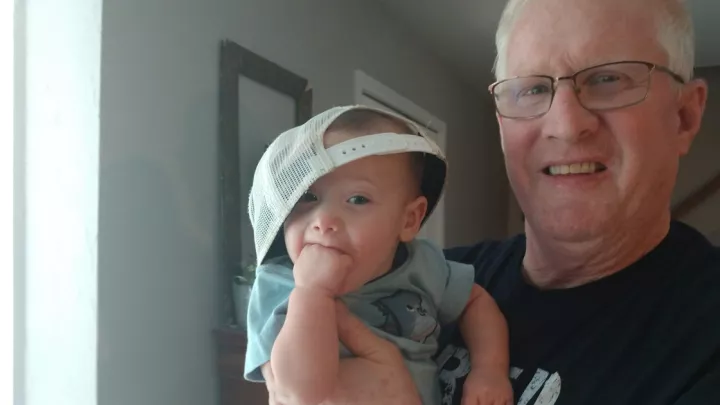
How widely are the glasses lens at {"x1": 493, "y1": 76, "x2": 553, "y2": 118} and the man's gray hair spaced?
0.03 m

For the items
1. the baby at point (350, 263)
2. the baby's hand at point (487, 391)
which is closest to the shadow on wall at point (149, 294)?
the baby at point (350, 263)

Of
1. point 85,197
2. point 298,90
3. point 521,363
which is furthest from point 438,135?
point 521,363

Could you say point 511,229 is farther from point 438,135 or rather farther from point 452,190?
point 438,135

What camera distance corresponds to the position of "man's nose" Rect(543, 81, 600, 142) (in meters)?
0.99

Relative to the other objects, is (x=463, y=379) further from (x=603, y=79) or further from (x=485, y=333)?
(x=603, y=79)

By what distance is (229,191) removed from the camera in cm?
182

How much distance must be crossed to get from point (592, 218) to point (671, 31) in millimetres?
333

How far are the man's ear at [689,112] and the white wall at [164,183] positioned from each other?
3.79 ft

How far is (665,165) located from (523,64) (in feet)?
0.92

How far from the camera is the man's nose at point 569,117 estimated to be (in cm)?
99

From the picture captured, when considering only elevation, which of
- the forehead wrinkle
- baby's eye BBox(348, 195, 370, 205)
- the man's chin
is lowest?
the man's chin

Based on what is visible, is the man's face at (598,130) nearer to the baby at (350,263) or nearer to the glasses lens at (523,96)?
the glasses lens at (523,96)

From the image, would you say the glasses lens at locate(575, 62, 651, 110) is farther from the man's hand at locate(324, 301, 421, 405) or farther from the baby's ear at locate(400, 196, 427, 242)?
the man's hand at locate(324, 301, 421, 405)

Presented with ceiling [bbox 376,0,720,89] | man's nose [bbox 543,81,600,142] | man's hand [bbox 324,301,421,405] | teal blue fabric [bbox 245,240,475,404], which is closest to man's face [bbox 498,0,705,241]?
A: man's nose [bbox 543,81,600,142]
